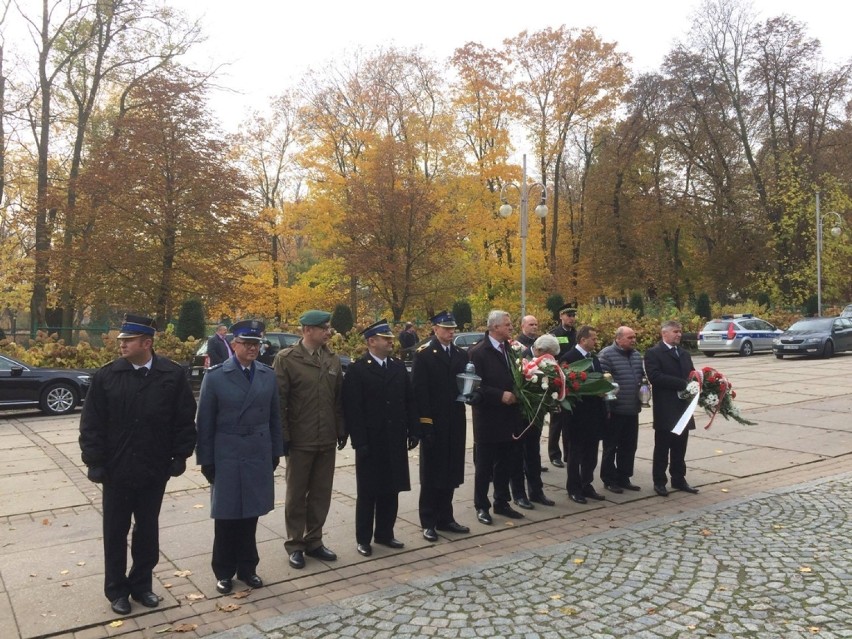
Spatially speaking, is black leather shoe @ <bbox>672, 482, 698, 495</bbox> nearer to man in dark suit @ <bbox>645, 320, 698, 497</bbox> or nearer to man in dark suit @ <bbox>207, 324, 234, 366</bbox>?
man in dark suit @ <bbox>645, 320, 698, 497</bbox>

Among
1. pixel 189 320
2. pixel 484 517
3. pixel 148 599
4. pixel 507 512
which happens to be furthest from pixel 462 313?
pixel 148 599

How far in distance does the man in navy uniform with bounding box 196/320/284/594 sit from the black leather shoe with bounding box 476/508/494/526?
2.30 metres

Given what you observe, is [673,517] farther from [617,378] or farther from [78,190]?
[78,190]

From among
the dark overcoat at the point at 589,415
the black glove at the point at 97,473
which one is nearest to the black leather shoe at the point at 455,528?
the dark overcoat at the point at 589,415

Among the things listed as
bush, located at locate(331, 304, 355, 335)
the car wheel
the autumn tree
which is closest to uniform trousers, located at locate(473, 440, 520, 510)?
the car wheel

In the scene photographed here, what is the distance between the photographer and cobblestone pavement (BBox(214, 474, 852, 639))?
177 inches

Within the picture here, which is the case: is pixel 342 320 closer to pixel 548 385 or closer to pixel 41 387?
pixel 41 387

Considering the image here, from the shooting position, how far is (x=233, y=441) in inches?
205

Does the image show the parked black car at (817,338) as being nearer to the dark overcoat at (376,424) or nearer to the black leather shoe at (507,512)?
the black leather shoe at (507,512)

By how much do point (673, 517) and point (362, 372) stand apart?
3.40 meters

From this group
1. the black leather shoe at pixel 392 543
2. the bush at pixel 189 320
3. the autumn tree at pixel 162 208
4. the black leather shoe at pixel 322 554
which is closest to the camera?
the black leather shoe at pixel 322 554

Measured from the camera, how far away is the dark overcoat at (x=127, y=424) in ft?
15.8

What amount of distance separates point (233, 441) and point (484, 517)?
2.72m

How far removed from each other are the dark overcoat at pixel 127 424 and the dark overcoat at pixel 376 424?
1.37 metres
